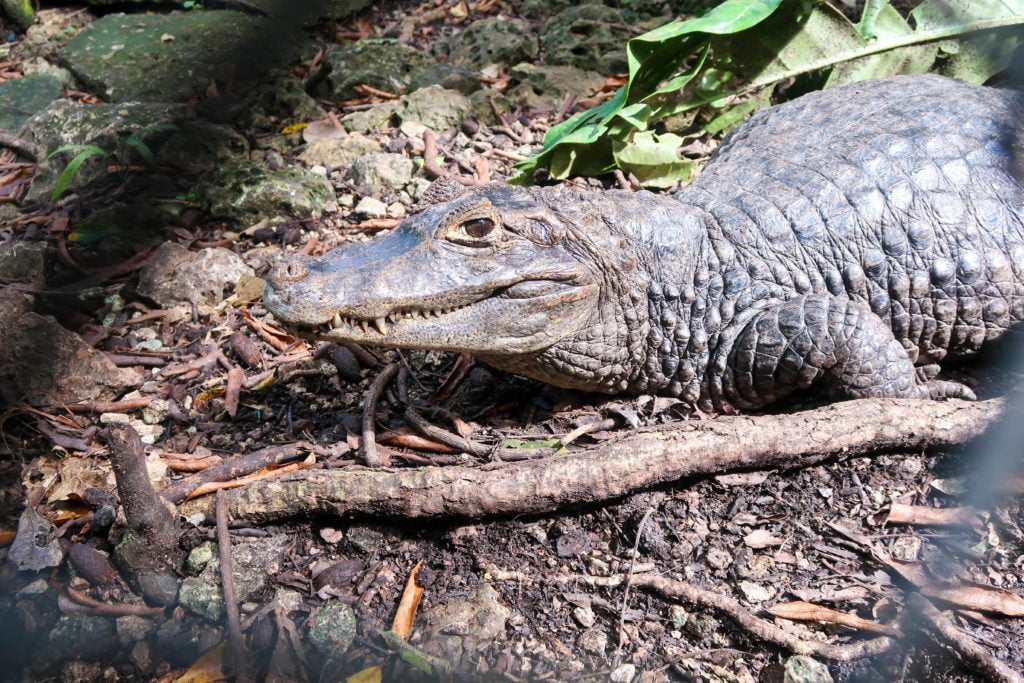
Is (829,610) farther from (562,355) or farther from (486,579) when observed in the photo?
(562,355)

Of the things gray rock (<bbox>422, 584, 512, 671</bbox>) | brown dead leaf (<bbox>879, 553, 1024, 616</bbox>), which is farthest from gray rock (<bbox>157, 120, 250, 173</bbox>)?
brown dead leaf (<bbox>879, 553, 1024, 616</bbox>)

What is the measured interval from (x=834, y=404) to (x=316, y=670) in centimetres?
225

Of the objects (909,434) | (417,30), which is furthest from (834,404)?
(417,30)

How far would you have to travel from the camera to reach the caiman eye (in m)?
3.18

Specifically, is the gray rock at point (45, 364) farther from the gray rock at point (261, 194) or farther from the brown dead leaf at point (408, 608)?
the brown dead leaf at point (408, 608)

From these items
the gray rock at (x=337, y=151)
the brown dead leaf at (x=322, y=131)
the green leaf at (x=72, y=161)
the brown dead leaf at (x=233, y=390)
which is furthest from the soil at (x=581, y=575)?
the brown dead leaf at (x=322, y=131)

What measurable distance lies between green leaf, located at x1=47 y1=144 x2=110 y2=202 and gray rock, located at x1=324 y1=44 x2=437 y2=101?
1830 millimetres

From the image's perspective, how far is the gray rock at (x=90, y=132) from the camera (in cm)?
499

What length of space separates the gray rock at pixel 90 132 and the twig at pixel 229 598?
2.93 m

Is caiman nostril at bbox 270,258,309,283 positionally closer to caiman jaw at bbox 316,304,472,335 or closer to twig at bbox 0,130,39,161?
caiman jaw at bbox 316,304,472,335

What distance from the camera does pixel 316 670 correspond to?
2.44m

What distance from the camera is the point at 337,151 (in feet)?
17.8

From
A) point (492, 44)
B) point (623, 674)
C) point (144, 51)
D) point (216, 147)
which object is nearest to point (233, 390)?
point (216, 147)

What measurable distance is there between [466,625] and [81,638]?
4.24 ft
